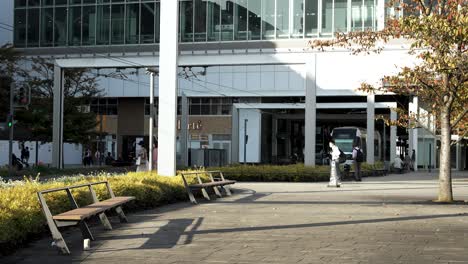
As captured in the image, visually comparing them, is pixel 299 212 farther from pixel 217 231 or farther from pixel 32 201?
pixel 32 201

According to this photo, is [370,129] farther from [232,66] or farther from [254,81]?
[254,81]

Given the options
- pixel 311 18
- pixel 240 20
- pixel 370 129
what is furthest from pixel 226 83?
pixel 370 129

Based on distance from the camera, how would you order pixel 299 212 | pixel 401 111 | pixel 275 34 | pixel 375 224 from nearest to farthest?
pixel 375 224 < pixel 299 212 < pixel 401 111 < pixel 275 34

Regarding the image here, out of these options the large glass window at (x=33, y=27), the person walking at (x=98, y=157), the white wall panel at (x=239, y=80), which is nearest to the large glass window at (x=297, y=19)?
the white wall panel at (x=239, y=80)

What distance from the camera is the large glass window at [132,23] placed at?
62938 mm

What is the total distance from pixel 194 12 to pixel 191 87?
8.57m

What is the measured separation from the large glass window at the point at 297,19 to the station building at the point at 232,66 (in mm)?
90

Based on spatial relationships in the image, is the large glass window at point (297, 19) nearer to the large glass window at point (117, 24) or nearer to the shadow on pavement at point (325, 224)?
the large glass window at point (117, 24)

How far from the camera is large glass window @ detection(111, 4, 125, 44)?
208ft

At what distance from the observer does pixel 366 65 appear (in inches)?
2165

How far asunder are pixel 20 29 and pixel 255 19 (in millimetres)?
24694

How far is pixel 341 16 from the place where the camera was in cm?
5734

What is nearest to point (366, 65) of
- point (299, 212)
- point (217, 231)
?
point (299, 212)

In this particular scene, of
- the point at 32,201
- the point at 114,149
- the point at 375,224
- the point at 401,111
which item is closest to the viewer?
the point at 32,201
